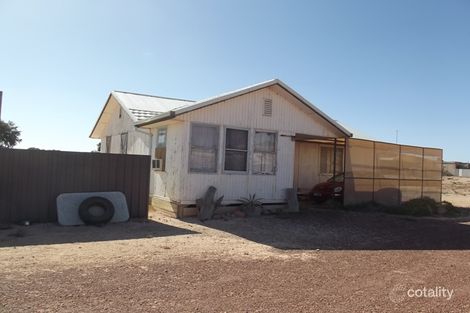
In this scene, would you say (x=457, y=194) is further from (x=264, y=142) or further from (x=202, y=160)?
(x=202, y=160)

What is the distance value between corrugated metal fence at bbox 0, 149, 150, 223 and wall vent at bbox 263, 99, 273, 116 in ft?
14.2

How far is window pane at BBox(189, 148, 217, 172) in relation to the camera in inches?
530

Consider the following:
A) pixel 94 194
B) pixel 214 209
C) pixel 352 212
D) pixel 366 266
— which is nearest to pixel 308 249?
pixel 366 266

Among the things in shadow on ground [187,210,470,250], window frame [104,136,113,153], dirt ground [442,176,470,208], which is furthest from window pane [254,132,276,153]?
dirt ground [442,176,470,208]

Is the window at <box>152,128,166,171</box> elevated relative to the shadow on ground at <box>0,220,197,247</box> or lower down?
elevated

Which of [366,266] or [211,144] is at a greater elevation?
[211,144]

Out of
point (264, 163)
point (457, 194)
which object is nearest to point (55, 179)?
point (264, 163)

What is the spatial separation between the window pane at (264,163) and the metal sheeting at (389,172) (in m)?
3.08

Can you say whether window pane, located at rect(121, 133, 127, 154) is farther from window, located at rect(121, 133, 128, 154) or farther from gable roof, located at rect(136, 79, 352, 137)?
gable roof, located at rect(136, 79, 352, 137)

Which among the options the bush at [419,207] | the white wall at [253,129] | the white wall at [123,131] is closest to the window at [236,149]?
the white wall at [253,129]

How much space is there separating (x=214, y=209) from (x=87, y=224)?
150 inches

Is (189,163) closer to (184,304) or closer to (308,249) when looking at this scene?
(308,249)

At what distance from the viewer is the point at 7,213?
10719 mm

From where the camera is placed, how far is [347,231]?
11539 mm
